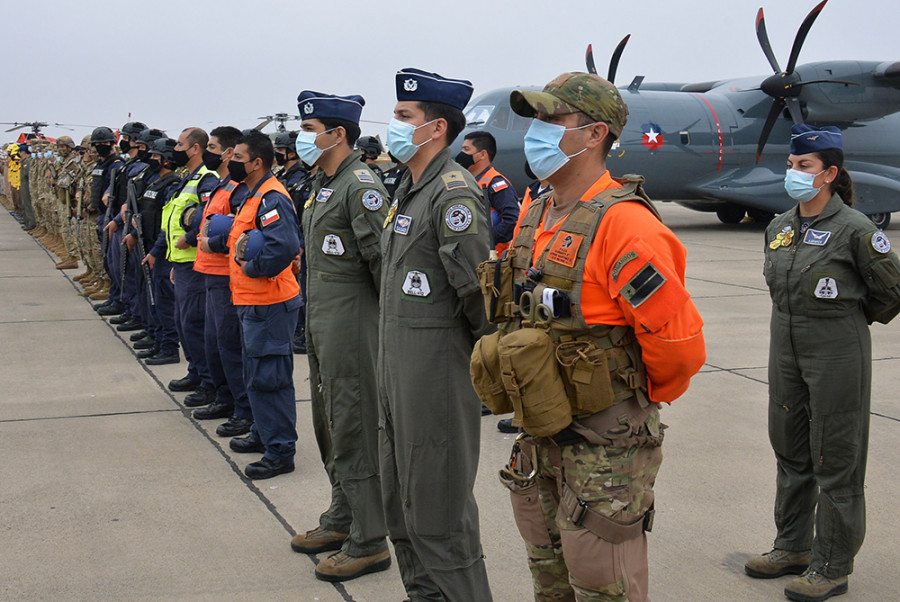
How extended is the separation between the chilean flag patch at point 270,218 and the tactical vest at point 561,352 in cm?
239

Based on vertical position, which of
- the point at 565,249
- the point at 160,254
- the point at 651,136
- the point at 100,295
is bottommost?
the point at 100,295

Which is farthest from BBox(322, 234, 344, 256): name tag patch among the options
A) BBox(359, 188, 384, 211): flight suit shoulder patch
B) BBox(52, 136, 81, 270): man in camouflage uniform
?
BBox(52, 136, 81, 270): man in camouflage uniform

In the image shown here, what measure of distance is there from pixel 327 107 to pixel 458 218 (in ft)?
4.51

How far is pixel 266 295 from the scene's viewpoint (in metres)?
4.69

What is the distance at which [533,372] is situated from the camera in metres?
2.31

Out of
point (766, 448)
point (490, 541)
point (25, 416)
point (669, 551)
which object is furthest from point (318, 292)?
point (25, 416)

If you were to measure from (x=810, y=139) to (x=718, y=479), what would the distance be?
6.78 ft

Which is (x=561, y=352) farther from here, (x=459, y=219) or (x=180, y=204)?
(x=180, y=204)

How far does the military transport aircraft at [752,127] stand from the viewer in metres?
18.0

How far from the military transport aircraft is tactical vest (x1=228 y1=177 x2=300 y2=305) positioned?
12731 mm

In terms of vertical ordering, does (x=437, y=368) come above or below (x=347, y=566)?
above

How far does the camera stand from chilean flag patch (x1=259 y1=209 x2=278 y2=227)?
181 inches

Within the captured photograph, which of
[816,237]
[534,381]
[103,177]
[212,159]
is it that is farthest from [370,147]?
[534,381]

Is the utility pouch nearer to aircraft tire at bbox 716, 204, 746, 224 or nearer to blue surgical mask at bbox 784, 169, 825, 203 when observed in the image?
blue surgical mask at bbox 784, 169, 825, 203
